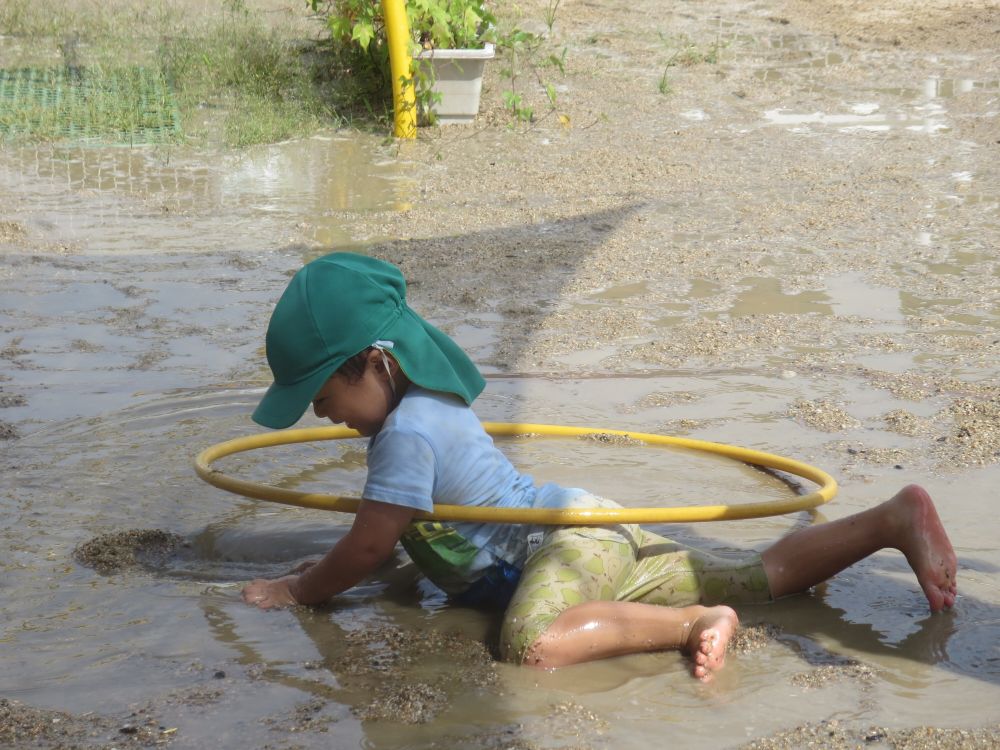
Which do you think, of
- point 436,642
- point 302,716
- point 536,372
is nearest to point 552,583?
point 436,642

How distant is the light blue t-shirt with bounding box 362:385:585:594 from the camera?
3225 mm

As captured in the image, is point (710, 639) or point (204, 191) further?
point (204, 191)

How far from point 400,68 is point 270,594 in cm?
640

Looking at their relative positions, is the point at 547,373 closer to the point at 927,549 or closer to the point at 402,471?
the point at 402,471

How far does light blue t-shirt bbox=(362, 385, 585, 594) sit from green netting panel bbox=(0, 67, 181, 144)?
652 centimetres

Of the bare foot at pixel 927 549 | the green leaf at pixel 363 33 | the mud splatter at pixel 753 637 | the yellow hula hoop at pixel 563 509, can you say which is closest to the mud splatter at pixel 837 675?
the mud splatter at pixel 753 637

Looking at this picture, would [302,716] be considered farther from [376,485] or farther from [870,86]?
[870,86]

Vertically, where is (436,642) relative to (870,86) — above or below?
below

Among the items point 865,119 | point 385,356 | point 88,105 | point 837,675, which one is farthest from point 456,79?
point 837,675

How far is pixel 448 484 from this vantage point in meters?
3.37

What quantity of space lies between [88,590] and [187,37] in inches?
337

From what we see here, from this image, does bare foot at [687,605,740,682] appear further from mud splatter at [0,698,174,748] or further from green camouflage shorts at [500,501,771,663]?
mud splatter at [0,698,174,748]

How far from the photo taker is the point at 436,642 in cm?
326

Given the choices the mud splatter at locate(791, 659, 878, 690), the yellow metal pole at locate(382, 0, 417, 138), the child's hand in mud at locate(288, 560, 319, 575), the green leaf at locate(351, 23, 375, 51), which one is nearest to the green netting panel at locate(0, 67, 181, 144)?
the green leaf at locate(351, 23, 375, 51)
